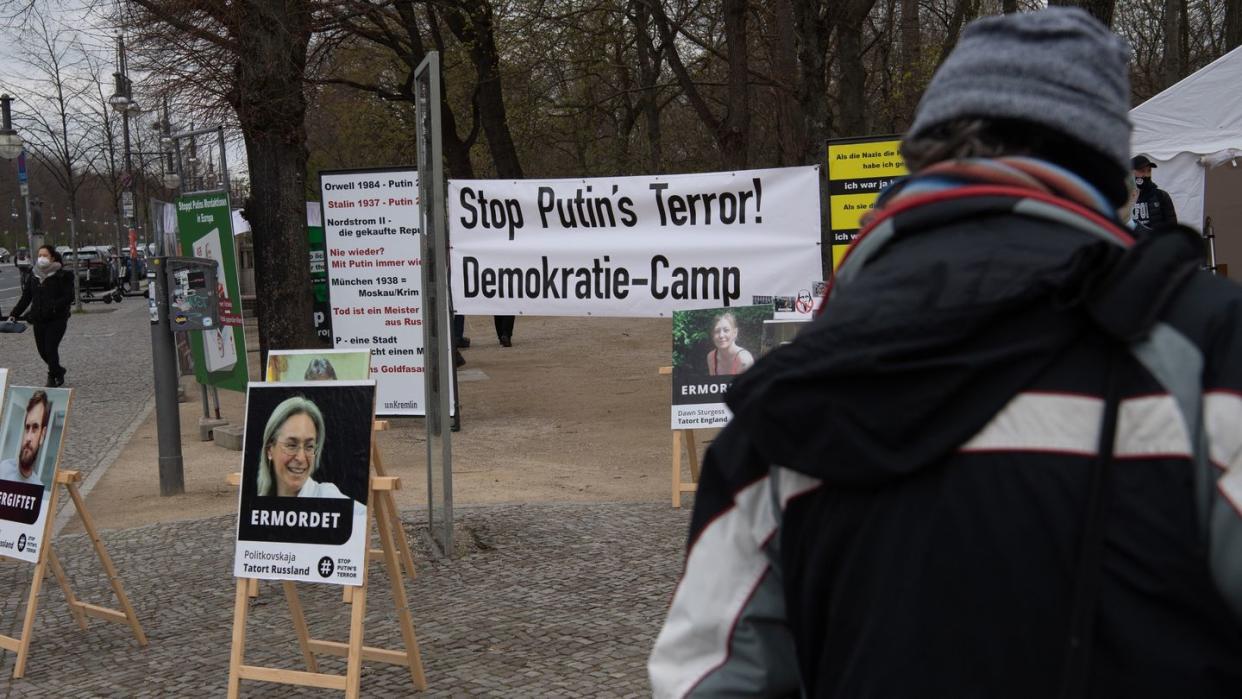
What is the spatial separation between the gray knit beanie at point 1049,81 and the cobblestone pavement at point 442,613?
3981mm

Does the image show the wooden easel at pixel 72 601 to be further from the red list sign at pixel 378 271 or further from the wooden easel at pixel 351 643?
the red list sign at pixel 378 271

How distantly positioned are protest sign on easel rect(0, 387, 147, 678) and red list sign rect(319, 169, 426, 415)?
14.6 feet

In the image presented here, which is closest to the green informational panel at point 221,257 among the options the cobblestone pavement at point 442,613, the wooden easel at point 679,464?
the cobblestone pavement at point 442,613

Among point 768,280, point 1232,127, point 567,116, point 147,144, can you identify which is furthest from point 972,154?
point 147,144

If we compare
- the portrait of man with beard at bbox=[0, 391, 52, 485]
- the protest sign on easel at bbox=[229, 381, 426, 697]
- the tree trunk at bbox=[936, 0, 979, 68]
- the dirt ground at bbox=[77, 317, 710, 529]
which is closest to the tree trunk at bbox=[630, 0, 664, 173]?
the tree trunk at bbox=[936, 0, 979, 68]

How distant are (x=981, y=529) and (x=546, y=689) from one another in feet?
13.4

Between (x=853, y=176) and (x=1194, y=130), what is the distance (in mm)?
6191

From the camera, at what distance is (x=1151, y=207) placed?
1211 cm

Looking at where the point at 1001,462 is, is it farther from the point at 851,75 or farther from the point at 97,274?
the point at 97,274

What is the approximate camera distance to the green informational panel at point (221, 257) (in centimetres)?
1169

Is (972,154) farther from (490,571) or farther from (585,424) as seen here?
(585,424)

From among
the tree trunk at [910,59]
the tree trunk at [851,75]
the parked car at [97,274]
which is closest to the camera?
the tree trunk at [851,75]

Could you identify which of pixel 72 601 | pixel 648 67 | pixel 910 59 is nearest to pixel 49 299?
pixel 72 601

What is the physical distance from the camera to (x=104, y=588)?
23.8 feet
